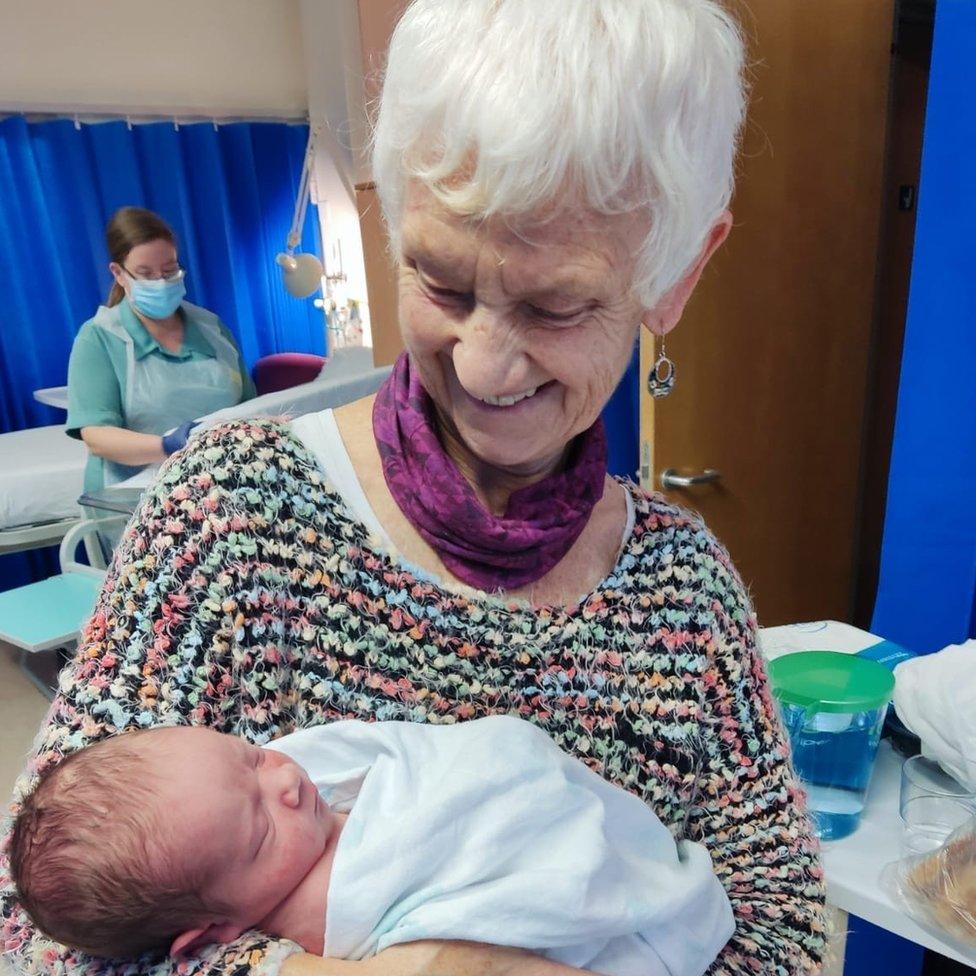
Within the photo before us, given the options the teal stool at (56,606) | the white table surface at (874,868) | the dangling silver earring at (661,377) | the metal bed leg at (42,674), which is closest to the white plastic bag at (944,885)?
the white table surface at (874,868)

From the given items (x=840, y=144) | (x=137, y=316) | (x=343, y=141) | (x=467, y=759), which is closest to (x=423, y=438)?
(x=467, y=759)

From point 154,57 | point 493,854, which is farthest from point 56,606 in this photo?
point 154,57

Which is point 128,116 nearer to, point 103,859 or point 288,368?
point 288,368

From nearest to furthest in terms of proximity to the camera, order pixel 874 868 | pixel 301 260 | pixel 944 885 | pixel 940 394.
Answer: pixel 944 885, pixel 874 868, pixel 940 394, pixel 301 260

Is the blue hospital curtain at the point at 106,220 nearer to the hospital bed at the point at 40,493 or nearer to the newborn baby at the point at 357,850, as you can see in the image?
the hospital bed at the point at 40,493

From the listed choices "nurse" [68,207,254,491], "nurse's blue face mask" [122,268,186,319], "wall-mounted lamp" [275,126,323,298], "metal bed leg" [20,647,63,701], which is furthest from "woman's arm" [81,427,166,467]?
"wall-mounted lamp" [275,126,323,298]

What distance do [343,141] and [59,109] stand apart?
1507mm

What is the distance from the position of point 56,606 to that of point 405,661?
9.60ft

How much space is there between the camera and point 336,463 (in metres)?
0.87

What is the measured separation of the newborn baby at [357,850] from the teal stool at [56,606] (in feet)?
8.11

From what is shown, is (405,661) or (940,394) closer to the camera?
(405,661)

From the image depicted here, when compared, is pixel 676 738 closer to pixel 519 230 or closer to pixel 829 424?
pixel 519 230

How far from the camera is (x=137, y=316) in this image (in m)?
3.20

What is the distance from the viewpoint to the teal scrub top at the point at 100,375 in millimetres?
3021
